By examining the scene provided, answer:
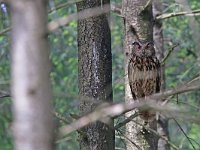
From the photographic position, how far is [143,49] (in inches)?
194

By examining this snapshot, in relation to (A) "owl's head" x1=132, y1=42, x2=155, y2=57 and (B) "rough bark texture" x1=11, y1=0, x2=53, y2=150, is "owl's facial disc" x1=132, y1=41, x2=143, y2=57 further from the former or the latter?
(B) "rough bark texture" x1=11, y1=0, x2=53, y2=150

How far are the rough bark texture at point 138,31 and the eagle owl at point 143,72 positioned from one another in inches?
3.6

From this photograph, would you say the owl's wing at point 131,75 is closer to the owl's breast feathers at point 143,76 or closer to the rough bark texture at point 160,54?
the owl's breast feathers at point 143,76

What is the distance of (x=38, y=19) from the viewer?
188cm

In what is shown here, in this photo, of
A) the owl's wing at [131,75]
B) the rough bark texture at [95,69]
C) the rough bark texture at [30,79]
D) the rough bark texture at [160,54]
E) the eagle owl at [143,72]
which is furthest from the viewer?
the rough bark texture at [160,54]

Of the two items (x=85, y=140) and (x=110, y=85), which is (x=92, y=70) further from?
(x=85, y=140)

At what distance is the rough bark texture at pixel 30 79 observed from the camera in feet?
6.02

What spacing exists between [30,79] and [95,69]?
8.08ft

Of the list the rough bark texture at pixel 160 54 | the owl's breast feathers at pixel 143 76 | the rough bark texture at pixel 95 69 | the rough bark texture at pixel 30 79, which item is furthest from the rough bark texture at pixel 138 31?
the rough bark texture at pixel 30 79

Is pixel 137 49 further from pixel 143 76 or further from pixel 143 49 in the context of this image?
pixel 143 76

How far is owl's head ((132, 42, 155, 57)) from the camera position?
493cm

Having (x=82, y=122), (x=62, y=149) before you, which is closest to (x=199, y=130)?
(x=62, y=149)

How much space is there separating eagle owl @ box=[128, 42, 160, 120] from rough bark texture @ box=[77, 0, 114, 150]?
0.45m

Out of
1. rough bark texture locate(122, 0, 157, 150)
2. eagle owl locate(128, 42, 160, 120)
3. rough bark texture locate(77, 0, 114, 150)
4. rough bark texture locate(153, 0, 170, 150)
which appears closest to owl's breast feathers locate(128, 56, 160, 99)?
eagle owl locate(128, 42, 160, 120)
